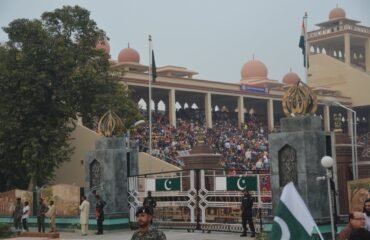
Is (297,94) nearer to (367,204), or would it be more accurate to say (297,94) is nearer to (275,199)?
(275,199)

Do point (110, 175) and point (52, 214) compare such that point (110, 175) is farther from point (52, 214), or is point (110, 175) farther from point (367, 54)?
point (367, 54)

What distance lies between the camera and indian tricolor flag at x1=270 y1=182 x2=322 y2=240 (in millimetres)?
5312

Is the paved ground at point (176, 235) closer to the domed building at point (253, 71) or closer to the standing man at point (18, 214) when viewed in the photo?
the standing man at point (18, 214)

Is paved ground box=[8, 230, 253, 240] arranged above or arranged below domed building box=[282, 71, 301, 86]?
below

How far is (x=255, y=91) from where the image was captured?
51688 millimetres

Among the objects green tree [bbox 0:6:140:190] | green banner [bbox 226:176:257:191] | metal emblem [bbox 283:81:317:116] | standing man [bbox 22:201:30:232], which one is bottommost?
standing man [bbox 22:201:30:232]

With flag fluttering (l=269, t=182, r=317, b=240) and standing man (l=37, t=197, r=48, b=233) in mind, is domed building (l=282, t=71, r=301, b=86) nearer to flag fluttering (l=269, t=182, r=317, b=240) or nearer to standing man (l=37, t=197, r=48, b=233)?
standing man (l=37, t=197, r=48, b=233)

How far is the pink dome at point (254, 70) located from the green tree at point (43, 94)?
33685 millimetres

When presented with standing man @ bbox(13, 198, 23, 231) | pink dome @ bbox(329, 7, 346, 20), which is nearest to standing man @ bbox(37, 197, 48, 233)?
standing man @ bbox(13, 198, 23, 231)

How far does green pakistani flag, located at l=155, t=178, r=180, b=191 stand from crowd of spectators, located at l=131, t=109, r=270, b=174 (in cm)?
1111

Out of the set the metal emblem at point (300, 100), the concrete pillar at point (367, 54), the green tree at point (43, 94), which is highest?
the concrete pillar at point (367, 54)

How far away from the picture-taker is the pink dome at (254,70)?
2435 inches

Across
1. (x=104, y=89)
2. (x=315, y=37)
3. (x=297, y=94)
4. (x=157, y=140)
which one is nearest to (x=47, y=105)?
(x=104, y=89)

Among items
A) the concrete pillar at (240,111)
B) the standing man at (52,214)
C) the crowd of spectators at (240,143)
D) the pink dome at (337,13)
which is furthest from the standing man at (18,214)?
the pink dome at (337,13)
